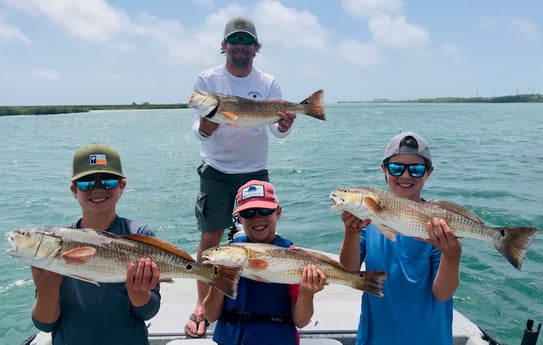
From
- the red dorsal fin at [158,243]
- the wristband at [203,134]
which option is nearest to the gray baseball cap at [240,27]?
the wristband at [203,134]

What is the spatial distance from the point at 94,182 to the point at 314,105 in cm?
273

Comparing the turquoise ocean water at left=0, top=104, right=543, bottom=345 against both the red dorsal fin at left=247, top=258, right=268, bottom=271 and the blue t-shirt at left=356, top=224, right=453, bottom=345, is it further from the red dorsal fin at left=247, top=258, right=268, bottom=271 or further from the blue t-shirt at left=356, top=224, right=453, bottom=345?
the red dorsal fin at left=247, top=258, right=268, bottom=271

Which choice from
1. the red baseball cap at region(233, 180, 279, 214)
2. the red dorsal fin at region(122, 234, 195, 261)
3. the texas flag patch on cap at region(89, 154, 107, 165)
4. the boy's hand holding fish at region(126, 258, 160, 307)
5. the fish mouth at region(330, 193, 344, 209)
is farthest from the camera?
the red baseball cap at region(233, 180, 279, 214)

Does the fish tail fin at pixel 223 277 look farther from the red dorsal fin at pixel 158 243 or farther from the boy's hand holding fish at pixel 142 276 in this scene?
the boy's hand holding fish at pixel 142 276

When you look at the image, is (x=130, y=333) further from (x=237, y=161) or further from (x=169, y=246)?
(x=237, y=161)

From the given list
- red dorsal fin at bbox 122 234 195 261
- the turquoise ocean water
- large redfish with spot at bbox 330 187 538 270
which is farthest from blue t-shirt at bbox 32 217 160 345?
the turquoise ocean water

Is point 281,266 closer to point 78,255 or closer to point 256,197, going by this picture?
point 256,197

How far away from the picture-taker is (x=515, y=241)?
2900 mm

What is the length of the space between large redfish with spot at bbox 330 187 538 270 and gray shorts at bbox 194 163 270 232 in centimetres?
230

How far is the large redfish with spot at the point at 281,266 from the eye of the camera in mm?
3006

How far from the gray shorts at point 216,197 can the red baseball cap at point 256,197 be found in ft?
5.23

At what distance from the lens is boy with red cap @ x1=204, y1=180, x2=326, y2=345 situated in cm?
321

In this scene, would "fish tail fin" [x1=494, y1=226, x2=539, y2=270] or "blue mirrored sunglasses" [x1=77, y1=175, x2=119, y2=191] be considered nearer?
"fish tail fin" [x1=494, y1=226, x2=539, y2=270]

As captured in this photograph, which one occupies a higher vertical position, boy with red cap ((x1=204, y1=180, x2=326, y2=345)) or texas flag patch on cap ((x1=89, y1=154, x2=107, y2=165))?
texas flag patch on cap ((x1=89, y1=154, x2=107, y2=165))
